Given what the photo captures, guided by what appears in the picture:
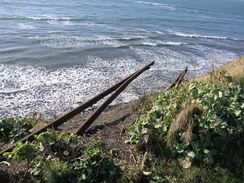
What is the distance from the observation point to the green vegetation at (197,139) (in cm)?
407

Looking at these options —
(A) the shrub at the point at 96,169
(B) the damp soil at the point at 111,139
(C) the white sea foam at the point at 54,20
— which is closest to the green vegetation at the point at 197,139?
(B) the damp soil at the point at 111,139

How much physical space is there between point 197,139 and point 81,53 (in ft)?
35.8

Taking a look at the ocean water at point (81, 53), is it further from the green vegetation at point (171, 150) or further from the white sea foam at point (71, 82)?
the green vegetation at point (171, 150)

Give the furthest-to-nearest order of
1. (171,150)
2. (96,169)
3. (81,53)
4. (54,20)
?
(54,20) → (81,53) → (171,150) → (96,169)

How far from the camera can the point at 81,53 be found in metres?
14.3

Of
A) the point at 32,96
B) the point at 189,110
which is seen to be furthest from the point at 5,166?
the point at 32,96

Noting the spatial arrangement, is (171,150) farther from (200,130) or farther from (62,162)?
(62,162)

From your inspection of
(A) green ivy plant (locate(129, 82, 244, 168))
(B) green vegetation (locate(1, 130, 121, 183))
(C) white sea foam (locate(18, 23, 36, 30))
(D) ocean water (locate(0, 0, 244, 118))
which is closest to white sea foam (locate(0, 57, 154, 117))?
(D) ocean water (locate(0, 0, 244, 118))

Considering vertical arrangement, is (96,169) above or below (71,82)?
above

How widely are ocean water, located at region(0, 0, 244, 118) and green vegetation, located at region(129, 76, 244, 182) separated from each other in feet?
8.62

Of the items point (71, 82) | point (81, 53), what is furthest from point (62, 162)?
point (81, 53)

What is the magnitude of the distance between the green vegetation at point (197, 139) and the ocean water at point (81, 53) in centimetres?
263

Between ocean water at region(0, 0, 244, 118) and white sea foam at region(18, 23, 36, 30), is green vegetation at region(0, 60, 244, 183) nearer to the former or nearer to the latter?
ocean water at region(0, 0, 244, 118)

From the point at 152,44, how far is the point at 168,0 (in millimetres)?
40837
